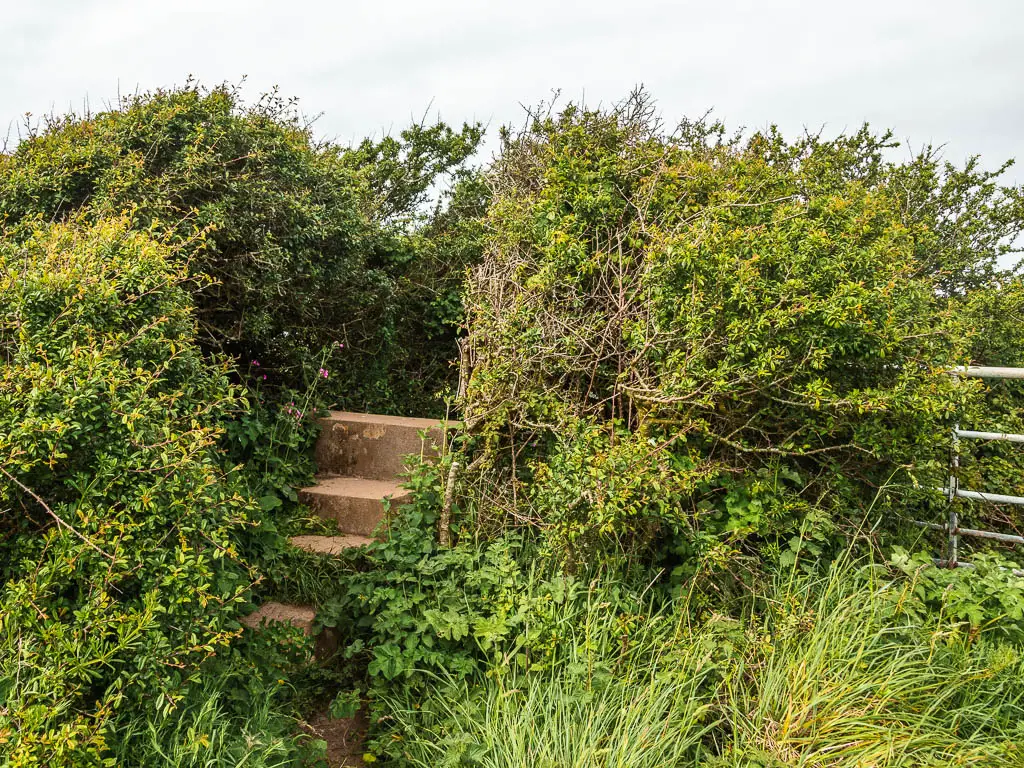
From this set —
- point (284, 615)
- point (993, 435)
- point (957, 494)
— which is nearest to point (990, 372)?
point (993, 435)

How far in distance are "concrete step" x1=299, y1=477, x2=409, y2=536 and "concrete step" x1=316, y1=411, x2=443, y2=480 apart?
340 mm

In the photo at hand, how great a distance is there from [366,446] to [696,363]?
2737 mm

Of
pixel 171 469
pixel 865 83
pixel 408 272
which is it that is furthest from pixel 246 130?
pixel 865 83

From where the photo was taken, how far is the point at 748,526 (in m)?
3.35

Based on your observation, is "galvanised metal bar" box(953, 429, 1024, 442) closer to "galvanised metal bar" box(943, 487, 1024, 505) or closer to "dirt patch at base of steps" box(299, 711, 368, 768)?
"galvanised metal bar" box(943, 487, 1024, 505)

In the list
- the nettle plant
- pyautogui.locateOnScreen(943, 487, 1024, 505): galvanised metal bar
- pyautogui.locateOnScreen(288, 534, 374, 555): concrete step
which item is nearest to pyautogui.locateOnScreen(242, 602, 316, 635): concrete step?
pyautogui.locateOnScreen(288, 534, 374, 555): concrete step

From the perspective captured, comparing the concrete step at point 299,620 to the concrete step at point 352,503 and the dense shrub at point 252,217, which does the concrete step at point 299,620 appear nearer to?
the concrete step at point 352,503

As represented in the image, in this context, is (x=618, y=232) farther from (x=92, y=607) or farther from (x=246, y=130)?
(x=92, y=607)

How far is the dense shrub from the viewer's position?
4.21m

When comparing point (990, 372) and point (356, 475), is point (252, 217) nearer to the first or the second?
point (356, 475)

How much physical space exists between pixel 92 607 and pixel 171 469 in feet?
1.75

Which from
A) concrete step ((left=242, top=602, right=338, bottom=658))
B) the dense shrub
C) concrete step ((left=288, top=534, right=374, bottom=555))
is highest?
the dense shrub

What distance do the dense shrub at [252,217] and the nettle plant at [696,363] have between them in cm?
158

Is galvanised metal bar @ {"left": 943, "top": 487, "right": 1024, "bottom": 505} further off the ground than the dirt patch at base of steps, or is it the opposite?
galvanised metal bar @ {"left": 943, "top": 487, "right": 1024, "bottom": 505}
